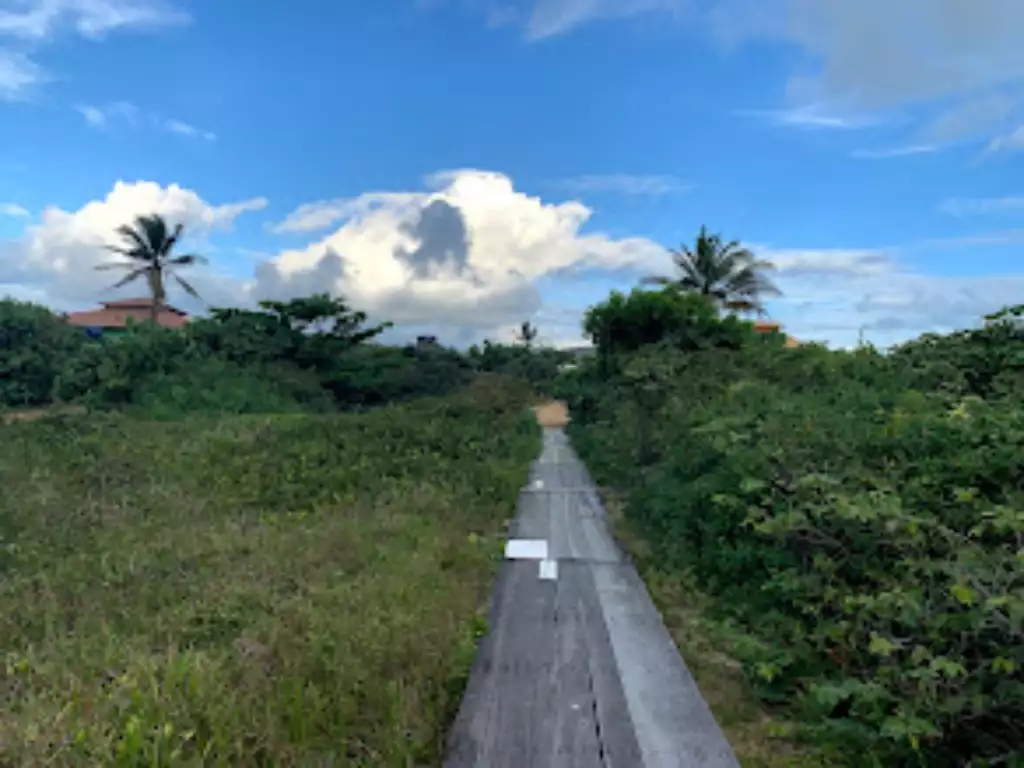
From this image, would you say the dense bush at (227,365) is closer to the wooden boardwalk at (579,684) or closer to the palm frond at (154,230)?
the palm frond at (154,230)

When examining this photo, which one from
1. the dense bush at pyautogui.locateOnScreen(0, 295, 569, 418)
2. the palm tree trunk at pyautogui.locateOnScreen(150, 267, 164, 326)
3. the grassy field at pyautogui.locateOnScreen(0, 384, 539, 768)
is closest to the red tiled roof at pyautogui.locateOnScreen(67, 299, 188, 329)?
the palm tree trunk at pyautogui.locateOnScreen(150, 267, 164, 326)

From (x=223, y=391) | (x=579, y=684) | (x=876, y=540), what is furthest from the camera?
(x=223, y=391)

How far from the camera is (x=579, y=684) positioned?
3191 mm

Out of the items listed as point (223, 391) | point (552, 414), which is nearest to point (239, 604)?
point (223, 391)

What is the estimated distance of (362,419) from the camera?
1505 cm

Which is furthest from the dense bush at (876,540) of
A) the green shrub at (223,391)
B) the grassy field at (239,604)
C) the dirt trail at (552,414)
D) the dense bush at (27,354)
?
the dense bush at (27,354)

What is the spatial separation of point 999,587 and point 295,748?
2.37 meters

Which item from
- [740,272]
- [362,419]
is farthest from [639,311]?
[740,272]

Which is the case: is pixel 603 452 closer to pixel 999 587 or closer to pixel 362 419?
pixel 362 419

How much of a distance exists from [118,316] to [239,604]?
149 ft

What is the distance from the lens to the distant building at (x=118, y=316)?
40844 mm

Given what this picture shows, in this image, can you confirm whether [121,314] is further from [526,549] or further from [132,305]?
[526,549]

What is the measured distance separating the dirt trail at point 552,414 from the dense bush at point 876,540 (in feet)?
72.6

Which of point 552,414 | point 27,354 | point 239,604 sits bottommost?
point 552,414
